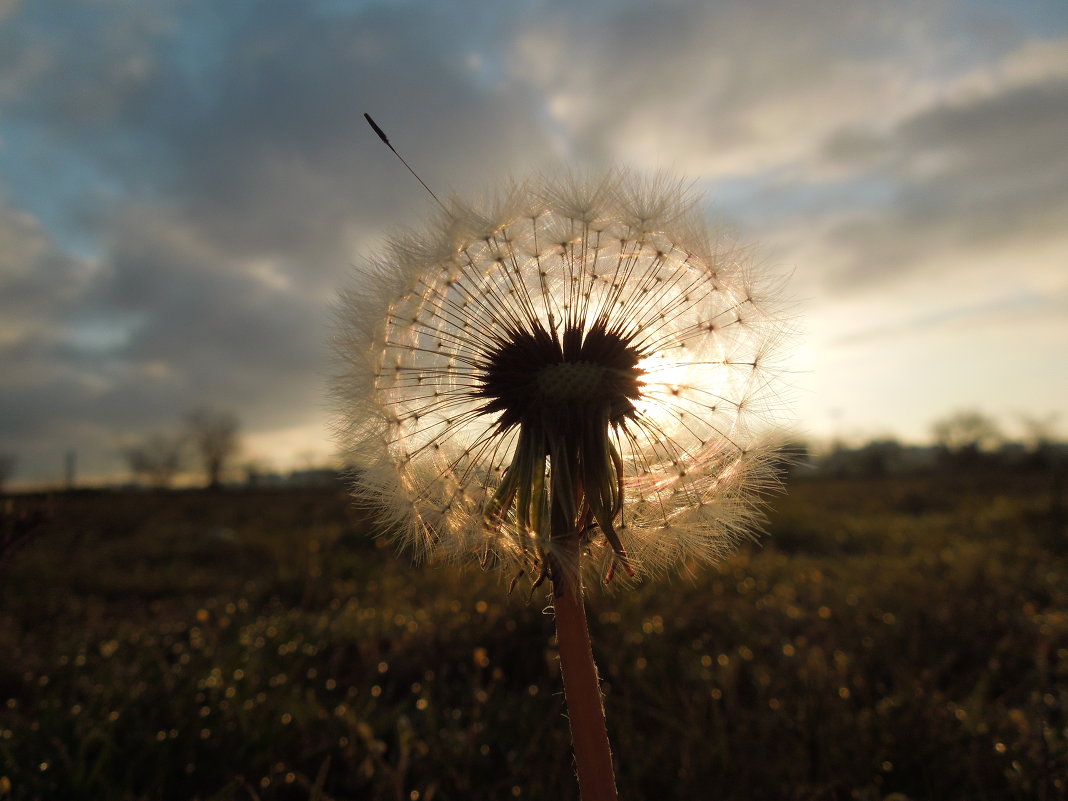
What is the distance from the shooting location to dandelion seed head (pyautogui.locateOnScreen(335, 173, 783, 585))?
2.08m

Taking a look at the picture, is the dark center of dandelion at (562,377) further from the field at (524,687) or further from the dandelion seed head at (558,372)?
the field at (524,687)

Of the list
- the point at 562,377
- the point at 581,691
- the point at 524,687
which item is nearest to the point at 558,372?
the point at 562,377

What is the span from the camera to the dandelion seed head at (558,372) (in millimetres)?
2080

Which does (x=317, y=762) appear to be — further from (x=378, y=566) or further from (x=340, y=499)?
(x=340, y=499)

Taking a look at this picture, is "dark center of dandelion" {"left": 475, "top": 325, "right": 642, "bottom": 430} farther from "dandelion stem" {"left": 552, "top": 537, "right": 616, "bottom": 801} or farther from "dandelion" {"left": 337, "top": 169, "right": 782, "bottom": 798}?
"dandelion stem" {"left": 552, "top": 537, "right": 616, "bottom": 801}

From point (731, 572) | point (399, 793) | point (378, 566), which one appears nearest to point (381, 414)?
point (399, 793)

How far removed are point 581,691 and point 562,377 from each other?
32.6 inches

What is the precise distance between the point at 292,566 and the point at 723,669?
6514 mm

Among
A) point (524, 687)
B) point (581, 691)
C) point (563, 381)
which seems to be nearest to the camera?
point (581, 691)

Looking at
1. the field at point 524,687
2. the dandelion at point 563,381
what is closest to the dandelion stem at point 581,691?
the dandelion at point 563,381

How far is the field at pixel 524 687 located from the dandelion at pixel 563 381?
14.2 inches

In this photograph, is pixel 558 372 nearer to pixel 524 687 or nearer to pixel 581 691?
pixel 581 691

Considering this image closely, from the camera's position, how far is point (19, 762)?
3.07 m

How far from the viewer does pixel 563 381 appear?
1971 mm
